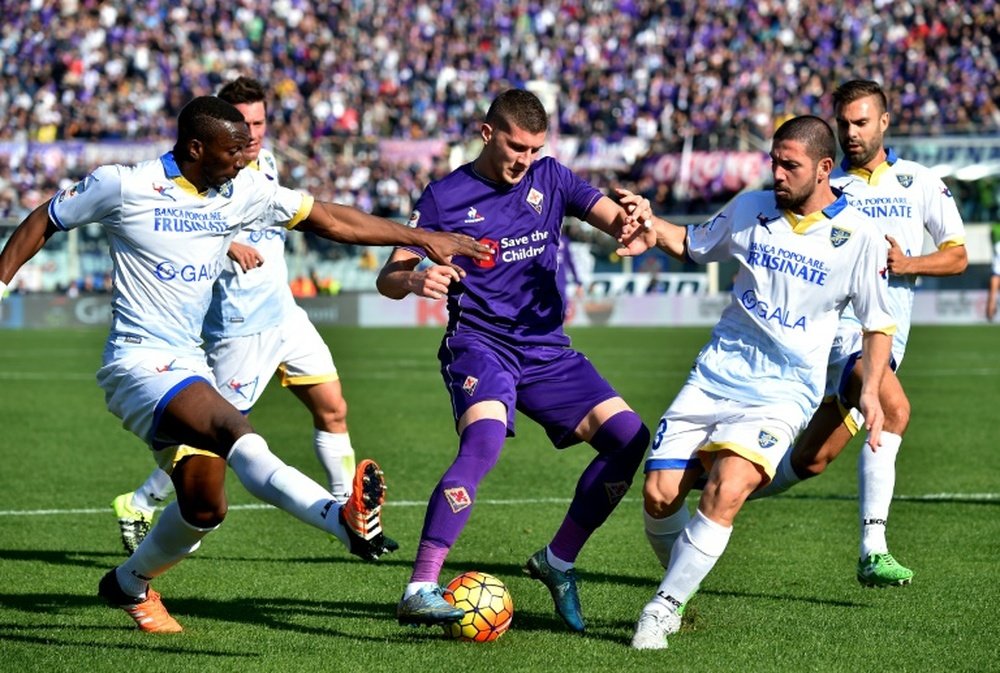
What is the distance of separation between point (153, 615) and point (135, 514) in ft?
7.31

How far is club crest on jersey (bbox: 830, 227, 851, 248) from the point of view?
666cm

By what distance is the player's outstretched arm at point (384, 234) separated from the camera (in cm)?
671

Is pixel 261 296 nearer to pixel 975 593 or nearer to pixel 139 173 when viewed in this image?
pixel 139 173

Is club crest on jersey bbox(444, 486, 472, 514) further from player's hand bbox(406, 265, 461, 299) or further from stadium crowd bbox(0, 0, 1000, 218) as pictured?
stadium crowd bbox(0, 0, 1000, 218)

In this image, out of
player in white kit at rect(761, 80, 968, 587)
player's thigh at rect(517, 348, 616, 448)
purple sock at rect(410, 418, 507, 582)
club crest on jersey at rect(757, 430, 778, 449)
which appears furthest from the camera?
player in white kit at rect(761, 80, 968, 587)

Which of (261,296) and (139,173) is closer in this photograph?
(139,173)

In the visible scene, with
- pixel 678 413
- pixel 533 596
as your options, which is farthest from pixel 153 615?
pixel 678 413

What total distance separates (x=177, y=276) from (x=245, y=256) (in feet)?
5.51

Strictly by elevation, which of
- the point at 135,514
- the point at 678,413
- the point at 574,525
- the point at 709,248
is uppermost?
the point at 709,248

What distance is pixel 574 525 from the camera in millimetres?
6914

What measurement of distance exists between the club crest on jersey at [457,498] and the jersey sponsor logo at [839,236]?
1.89m

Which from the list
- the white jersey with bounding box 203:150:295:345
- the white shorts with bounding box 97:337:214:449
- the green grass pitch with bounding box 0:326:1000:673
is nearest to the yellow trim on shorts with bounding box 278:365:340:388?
the white jersey with bounding box 203:150:295:345

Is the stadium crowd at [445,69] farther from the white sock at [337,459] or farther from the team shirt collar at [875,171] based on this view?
the team shirt collar at [875,171]

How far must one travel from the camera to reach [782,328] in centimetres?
662
